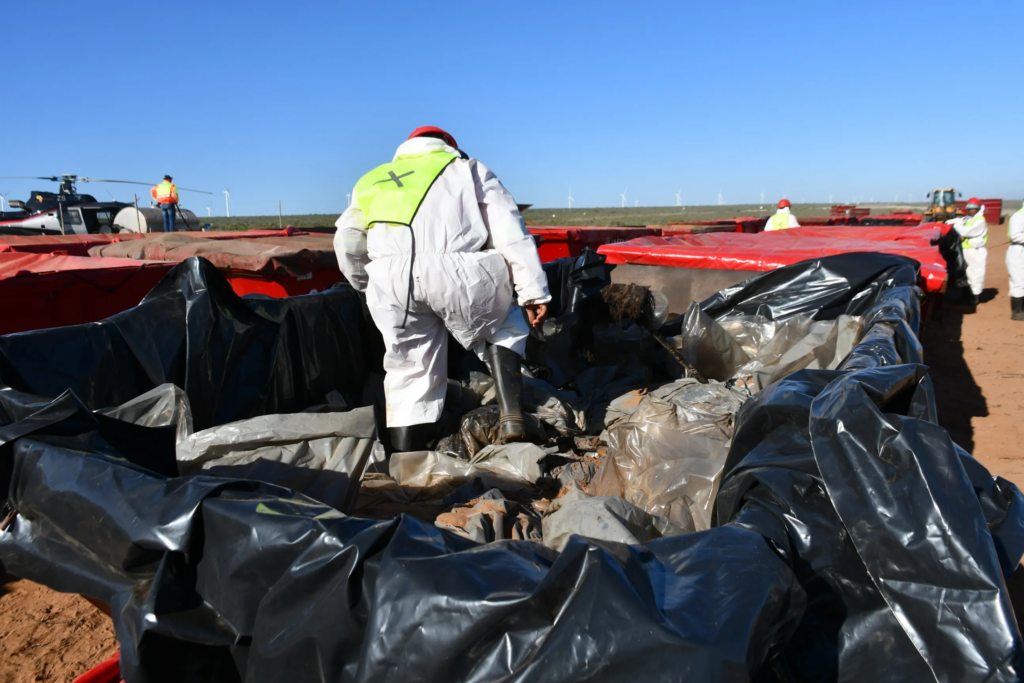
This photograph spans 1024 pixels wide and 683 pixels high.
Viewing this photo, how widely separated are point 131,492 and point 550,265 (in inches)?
142

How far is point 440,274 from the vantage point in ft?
9.48

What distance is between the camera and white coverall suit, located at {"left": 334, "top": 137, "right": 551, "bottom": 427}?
2.91 m

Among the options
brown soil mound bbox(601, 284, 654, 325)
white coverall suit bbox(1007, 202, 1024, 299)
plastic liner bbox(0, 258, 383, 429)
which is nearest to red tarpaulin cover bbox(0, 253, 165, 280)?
A: plastic liner bbox(0, 258, 383, 429)

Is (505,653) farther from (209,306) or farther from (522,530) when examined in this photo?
(209,306)

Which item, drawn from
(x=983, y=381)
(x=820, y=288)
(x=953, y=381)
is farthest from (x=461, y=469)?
(x=983, y=381)

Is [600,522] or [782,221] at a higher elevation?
[782,221]

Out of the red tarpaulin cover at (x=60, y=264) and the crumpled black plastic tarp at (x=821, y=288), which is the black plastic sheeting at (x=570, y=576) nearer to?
the crumpled black plastic tarp at (x=821, y=288)

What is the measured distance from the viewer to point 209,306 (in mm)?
2834

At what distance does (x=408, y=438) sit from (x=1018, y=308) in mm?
10343

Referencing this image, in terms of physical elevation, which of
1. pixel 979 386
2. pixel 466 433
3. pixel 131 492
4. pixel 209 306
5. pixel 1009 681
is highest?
pixel 209 306

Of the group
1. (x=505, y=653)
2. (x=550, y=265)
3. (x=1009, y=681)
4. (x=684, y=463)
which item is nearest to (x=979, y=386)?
(x=550, y=265)

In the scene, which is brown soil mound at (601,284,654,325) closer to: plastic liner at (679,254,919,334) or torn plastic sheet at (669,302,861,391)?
torn plastic sheet at (669,302,861,391)

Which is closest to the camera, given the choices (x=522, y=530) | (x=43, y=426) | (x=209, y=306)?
(x=43, y=426)

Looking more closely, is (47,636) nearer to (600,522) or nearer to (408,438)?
(408,438)
